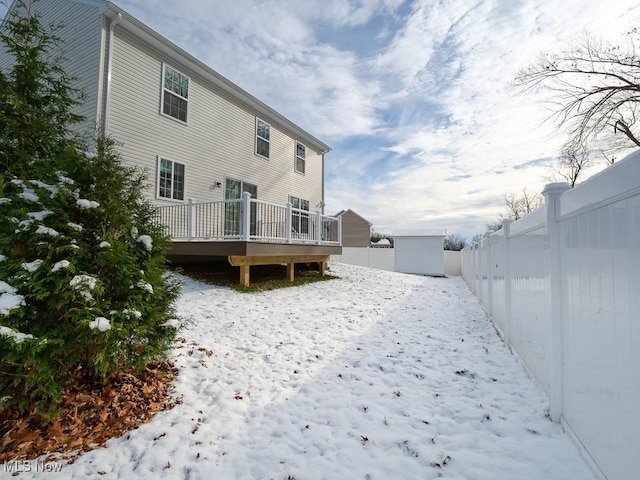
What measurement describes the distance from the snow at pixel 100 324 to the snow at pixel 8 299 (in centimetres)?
47

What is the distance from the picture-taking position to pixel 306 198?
48.4 feet

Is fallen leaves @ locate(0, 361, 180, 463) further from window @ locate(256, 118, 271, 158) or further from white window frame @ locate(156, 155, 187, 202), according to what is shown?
window @ locate(256, 118, 271, 158)

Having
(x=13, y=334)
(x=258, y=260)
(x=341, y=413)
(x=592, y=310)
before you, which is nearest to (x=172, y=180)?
(x=258, y=260)

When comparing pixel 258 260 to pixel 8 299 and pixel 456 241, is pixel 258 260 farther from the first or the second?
pixel 456 241

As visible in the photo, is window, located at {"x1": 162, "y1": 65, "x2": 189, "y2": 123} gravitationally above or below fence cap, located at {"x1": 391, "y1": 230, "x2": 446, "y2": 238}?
above

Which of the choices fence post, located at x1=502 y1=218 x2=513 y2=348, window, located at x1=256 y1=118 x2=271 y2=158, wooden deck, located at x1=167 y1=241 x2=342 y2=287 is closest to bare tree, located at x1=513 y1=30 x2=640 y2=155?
fence post, located at x1=502 y1=218 x2=513 y2=348

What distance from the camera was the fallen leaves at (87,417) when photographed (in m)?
2.20

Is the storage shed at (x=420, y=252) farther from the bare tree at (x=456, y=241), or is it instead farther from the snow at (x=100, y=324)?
the bare tree at (x=456, y=241)

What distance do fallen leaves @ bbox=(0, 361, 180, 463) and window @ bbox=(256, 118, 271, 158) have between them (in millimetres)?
10229

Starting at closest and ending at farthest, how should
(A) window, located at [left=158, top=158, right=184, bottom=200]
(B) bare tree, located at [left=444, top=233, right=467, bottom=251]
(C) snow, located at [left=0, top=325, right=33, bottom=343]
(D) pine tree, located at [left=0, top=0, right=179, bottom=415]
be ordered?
(C) snow, located at [left=0, top=325, right=33, bottom=343]
(D) pine tree, located at [left=0, top=0, right=179, bottom=415]
(A) window, located at [left=158, top=158, right=184, bottom=200]
(B) bare tree, located at [left=444, top=233, right=467, bottom=251]

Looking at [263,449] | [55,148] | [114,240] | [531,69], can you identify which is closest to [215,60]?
[55,148]

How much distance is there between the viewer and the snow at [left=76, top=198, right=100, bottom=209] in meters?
2.58

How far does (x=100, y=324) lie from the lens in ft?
7.80

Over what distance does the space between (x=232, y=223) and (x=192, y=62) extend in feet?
15.7
